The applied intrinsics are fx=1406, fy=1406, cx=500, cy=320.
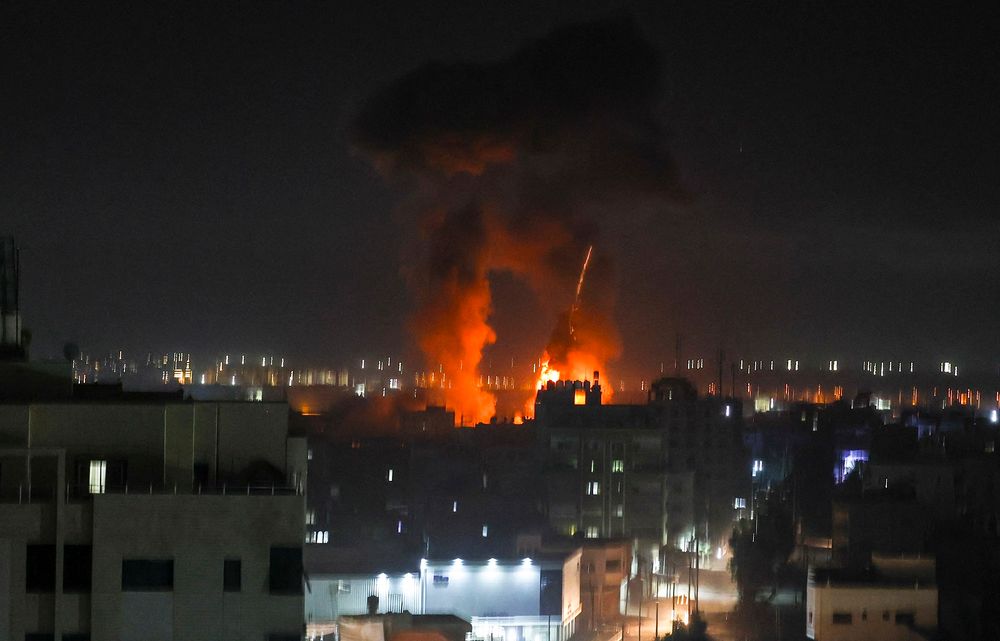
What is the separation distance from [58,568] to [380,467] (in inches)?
962

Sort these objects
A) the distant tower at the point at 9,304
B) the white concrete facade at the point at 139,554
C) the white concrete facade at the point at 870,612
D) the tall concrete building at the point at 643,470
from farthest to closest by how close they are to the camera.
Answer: the tall concrete building at the point at 643,470 → the white concrete facade at the point at 870,612 → the distant tower at the point at 9,304 → the white concrete facade at the point at 139,554

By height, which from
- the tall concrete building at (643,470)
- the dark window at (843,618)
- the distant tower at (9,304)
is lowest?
the dark window at (843,618)

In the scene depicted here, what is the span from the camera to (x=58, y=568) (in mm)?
4785

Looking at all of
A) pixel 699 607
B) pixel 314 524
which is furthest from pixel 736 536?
pixel 314 524

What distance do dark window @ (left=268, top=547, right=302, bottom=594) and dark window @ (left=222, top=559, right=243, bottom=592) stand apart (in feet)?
0.34

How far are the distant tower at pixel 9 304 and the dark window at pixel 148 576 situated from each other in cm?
166

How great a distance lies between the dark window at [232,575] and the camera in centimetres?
486

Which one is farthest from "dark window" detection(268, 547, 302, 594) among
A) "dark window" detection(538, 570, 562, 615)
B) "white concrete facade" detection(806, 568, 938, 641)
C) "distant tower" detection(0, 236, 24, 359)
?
"dark window" detection(538, 570, 562, 615)

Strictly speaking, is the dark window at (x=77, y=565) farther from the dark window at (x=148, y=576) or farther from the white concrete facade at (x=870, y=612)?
the white concrete facade at (x=870, y=612)

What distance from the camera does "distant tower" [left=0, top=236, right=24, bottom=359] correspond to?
6207 millimetres

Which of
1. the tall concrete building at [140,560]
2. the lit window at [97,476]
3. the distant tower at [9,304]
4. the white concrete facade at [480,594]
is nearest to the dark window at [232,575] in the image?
the tall concrete building at [140,560]

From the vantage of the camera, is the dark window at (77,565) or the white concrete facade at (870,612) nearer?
the dark window at (77,565)

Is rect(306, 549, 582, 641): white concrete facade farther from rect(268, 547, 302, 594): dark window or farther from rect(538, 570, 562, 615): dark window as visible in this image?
rect(268, 547, 302, 594): dark window

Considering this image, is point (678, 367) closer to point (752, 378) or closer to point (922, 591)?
point (752, 378)
